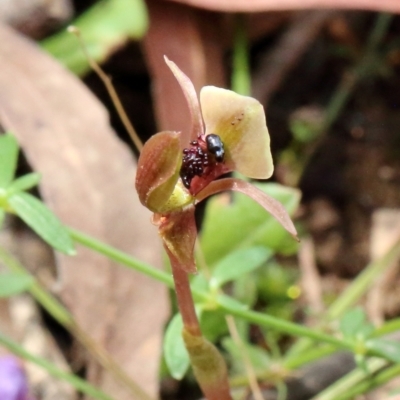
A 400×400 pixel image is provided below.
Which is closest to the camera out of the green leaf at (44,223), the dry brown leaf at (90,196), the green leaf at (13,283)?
the green leaf at (44,223)

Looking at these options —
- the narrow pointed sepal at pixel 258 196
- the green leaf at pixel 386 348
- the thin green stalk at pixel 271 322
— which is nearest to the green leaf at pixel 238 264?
the thin green stalk at pixel 271 322

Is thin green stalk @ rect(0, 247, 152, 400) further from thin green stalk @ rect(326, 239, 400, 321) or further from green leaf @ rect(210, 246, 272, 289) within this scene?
thin green stalk @ rect(326, 239, 400, 321)

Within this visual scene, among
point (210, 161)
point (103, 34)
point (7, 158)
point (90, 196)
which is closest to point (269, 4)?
point (103, 34)

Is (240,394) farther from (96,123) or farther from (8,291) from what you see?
(96,123)

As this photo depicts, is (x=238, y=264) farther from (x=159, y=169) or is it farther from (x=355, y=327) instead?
(x=159, y=169)

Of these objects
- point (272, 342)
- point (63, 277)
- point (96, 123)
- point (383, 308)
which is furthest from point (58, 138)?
point (383, 308)

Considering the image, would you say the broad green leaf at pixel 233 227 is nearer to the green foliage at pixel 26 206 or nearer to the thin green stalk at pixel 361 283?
the thin green stalk at pixel 361 283
